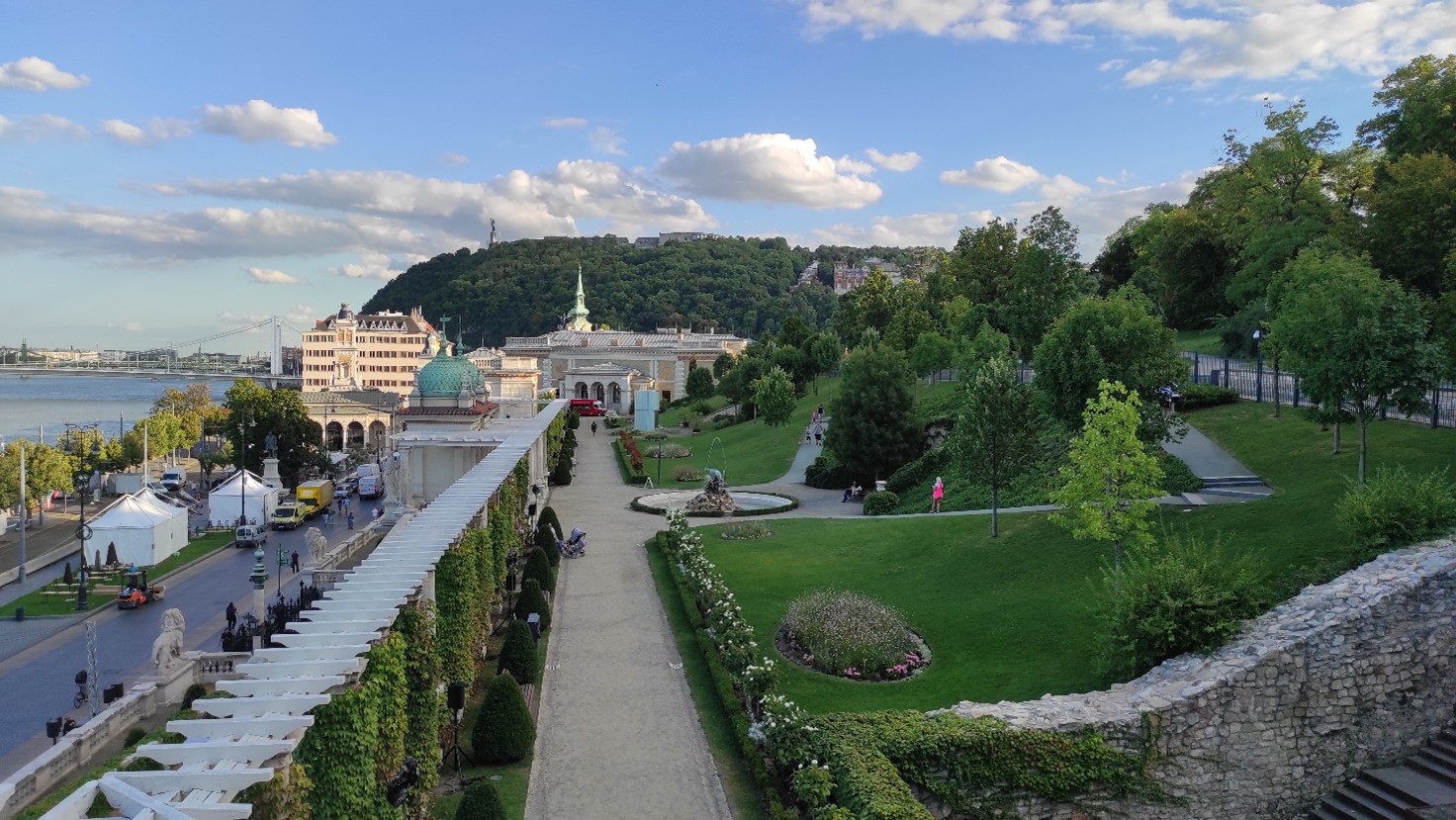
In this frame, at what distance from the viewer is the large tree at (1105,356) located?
26.2 metres

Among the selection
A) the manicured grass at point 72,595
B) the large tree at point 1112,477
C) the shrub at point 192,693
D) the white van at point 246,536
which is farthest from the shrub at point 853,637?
the white van at point 246,536

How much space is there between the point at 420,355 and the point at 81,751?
122416 millimetres

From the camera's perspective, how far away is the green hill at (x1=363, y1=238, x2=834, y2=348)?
490ft

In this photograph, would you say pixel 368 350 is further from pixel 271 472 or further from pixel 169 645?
pixel 169 645

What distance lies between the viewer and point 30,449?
50.2 metres

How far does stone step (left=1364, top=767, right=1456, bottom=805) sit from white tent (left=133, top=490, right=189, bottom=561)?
38.2m

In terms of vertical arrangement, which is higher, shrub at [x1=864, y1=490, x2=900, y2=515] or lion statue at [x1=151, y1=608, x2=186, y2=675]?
shrub at [x1=864, y1=490, x2=900, y2=515]

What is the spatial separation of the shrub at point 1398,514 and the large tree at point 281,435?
184ft

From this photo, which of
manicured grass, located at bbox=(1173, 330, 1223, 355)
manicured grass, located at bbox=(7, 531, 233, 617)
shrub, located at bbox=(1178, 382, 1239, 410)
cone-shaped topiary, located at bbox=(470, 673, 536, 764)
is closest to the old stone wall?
cone-shaped topiary, located at bbox=(470, 673, 536, 764)

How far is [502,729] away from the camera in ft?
49.4

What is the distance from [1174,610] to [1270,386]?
24.1 meters

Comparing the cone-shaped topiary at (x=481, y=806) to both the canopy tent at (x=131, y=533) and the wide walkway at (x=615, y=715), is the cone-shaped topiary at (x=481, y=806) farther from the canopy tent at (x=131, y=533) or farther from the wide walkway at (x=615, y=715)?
the canopy tent at (x=131, y=533)

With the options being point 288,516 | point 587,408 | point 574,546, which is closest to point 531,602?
point 574,546

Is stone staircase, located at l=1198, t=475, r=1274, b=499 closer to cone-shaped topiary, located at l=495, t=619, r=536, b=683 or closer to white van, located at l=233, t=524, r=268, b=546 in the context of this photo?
cone-shaped topiary, located at l=495, t=619, r=536, b=683
